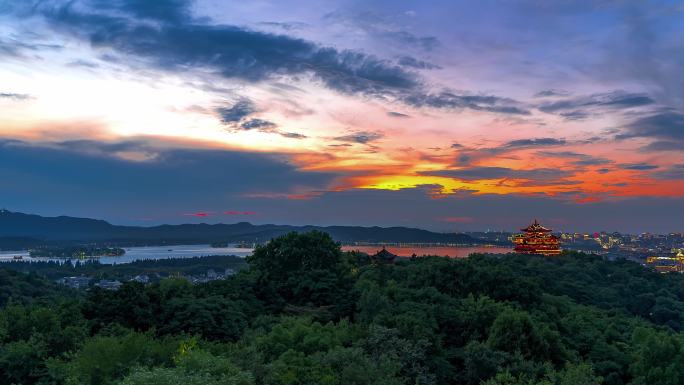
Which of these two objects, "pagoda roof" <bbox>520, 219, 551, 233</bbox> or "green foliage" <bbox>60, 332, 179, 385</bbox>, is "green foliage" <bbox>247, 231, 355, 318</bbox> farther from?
"pagoda roof" <bbox>520, 219, 551, 233</bbox>

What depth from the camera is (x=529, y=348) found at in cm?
2958

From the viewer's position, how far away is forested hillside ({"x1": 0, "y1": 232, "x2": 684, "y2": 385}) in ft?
66.8

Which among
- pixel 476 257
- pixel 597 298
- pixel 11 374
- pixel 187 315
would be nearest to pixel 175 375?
pixel 11 374

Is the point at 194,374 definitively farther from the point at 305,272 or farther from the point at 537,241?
the point at 537,241

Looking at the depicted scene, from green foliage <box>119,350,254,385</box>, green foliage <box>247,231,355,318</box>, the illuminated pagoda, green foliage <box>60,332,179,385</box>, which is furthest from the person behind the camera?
the illuminated pagoda

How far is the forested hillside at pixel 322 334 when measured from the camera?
20359 mm

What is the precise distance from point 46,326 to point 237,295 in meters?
13.7

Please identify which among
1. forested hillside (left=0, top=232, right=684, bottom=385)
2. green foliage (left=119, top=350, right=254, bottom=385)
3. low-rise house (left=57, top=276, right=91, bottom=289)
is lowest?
low-rise house (left=57, top=276, right=91, bottom=289)

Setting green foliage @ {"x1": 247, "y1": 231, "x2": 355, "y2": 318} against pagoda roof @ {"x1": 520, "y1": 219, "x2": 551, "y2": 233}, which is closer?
green foliage @ {"x1": 247, "y1": 231, "x2": 355, "y2": 318}

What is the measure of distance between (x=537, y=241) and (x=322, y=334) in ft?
319

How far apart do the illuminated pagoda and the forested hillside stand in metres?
65.7

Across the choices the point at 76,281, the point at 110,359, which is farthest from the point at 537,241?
the point at 110,359

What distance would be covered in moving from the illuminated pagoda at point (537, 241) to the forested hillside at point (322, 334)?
65.7 m

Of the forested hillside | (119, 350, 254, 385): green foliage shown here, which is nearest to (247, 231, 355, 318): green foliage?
the forested hillside
